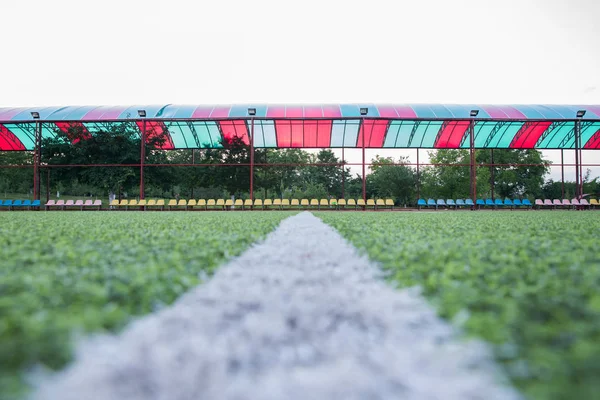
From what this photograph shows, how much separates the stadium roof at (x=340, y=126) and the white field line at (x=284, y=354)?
19.9m

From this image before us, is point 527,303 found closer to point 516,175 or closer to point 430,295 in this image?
point 430,295

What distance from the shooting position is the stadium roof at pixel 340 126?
21.0 m

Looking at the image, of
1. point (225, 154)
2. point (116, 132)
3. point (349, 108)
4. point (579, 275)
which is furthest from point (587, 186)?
point (579, 275)

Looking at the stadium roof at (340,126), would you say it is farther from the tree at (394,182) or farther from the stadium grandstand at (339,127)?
the tree at (394,182)

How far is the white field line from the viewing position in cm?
74

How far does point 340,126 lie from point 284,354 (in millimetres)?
21186

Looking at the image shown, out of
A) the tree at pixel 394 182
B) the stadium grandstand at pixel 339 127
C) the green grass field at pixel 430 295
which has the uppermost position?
the stadium grandstand at pixel 339 127

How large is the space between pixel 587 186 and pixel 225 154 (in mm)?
31703

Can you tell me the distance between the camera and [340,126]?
70.5 ft

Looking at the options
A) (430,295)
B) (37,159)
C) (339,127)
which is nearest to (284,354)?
(430,295)

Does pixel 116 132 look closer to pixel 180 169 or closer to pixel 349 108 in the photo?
pixel 180 169

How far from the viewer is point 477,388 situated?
730 millimetres

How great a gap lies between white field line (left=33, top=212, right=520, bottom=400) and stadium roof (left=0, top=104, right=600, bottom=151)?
783 inches

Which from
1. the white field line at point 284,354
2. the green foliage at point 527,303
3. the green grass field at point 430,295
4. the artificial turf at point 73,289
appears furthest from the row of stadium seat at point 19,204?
the white field line at point 284,354
